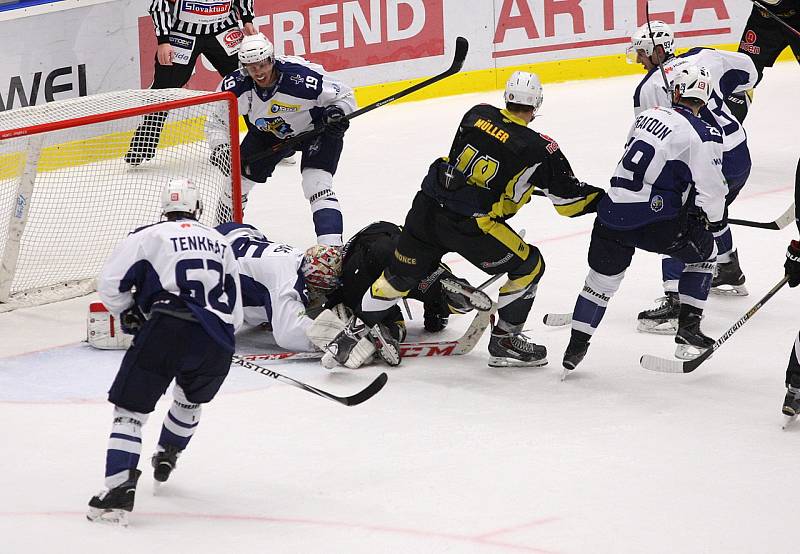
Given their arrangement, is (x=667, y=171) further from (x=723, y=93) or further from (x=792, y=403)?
(x=723, y=93)

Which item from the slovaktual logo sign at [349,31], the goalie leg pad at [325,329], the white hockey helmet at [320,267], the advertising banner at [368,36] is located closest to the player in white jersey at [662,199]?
the goalie leg pad at [325,329]

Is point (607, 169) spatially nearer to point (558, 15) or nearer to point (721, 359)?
point (558, 15)

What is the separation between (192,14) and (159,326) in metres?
4.55

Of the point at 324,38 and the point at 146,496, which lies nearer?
the point at 146,496

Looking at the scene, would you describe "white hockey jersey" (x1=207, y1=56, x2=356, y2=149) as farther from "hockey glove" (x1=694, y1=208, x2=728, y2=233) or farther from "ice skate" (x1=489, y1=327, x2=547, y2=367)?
"hockey glove" (x1=694, y1=208, x2=728, y2=233)

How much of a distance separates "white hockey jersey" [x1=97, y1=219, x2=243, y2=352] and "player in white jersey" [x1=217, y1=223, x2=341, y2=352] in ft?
4.41

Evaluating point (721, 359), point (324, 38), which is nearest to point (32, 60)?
point (324, 38)

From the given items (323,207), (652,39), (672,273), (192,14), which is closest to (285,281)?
(323,207)

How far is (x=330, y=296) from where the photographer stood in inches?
207

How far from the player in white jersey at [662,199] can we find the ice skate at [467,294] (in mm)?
352

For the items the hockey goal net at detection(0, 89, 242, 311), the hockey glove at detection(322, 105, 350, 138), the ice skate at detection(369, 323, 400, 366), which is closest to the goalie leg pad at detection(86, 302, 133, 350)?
the hockey goal net at detection(0, 89, 242, 311)

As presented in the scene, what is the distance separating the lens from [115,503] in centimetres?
357

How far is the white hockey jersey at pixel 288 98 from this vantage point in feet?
19.4

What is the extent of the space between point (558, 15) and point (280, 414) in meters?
5.56
